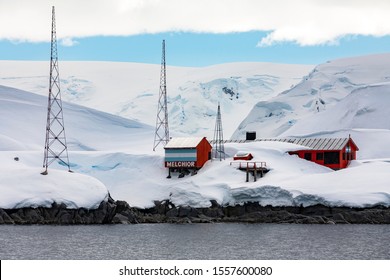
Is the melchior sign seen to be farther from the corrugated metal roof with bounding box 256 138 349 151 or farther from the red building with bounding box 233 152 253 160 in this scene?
the corrugated metal roof with bounding box 256 138 349 151

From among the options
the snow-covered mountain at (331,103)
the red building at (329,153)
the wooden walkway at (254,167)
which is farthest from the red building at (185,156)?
the snow-covered mountain at (331,103)

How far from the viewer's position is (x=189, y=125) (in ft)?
550

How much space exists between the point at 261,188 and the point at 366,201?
9.40 m

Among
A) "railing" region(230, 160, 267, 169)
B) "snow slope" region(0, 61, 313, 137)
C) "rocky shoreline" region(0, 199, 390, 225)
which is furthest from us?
"snow slope" region(0, 61, 313, 137)

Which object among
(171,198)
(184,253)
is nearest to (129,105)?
(171,198)

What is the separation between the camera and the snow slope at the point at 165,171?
242 feet

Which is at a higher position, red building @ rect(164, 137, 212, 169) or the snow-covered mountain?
the snow-covered mountain

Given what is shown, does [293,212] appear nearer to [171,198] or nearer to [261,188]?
[261,188]

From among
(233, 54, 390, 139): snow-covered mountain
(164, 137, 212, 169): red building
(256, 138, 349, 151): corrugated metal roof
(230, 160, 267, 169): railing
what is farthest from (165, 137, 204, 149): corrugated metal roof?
(233, 54, 390, 139): snow-covered mountain

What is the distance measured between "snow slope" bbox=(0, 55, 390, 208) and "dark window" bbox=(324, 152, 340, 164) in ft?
5.64

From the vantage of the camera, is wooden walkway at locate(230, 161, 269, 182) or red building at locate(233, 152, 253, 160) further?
red building at locate(233, 152, 253, 160)

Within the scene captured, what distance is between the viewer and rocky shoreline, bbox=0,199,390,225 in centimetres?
7162

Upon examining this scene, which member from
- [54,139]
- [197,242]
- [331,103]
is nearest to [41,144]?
[54,139]

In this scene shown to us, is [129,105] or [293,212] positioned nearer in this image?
[293,212]
